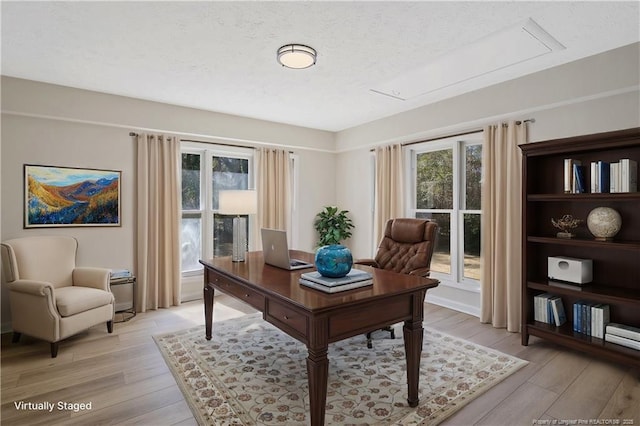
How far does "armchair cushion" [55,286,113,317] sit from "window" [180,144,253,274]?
1353 mm

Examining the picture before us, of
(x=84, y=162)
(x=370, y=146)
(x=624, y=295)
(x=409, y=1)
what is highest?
(x=409, y=1)

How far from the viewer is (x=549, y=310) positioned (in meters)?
3.08

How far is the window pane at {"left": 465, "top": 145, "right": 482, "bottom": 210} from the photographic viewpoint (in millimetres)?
4023

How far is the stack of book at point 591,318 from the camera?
2744 mm

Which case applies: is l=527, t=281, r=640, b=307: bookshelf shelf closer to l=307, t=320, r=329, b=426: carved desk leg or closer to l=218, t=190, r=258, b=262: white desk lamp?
l=307, t=320, r=329, b=426: carved desk leg

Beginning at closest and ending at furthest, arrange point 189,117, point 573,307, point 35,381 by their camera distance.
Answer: point 35,381
point 573,307
point 189,117

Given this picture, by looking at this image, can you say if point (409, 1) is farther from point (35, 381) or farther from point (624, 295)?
point (35, 381)

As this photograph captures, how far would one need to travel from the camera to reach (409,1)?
2154 millimetres

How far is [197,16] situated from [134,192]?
2515mm

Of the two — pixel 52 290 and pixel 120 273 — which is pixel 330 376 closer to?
pixel 52 290

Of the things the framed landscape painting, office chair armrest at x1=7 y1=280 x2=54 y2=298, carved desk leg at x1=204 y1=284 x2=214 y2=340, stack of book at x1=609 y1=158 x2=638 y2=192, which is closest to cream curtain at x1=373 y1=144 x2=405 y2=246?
stack of book at x1=609 y1=158 x2=638 y2=192

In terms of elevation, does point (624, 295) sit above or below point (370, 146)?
below

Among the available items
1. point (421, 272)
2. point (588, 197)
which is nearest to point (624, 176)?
point (588, 197)

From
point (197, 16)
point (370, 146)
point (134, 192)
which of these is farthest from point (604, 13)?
point (134, 192)
